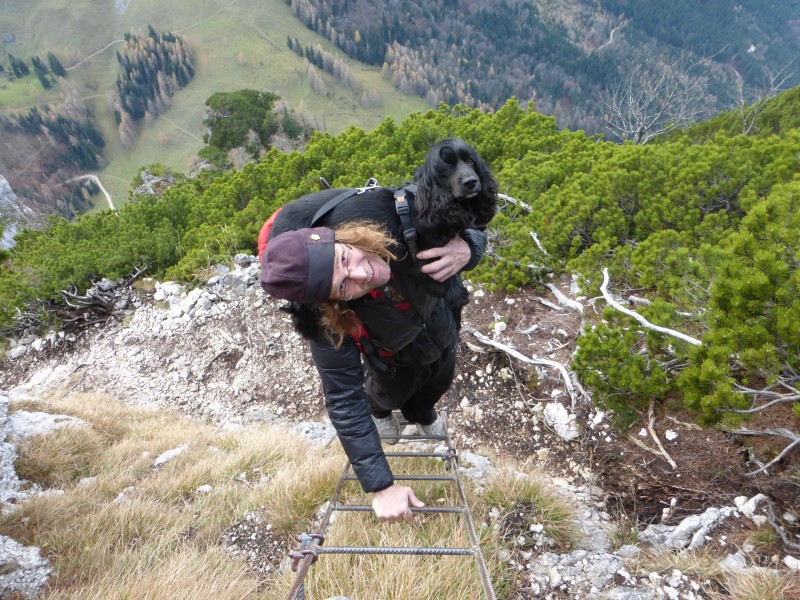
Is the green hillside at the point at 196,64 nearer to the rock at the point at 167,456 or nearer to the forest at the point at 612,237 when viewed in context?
the forest at the point at 612,237

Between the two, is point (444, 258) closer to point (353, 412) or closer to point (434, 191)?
point (434, 191)

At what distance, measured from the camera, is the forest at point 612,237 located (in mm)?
2230

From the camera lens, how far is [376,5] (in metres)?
118

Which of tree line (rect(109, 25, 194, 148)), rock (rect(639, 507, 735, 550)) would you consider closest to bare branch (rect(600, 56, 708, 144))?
rock (rect(639, 507, 735, 550))

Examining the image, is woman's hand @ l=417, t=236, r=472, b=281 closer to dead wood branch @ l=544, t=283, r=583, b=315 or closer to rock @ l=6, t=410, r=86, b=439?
dead wood branch @ l=544, t=283, r=583, b=315

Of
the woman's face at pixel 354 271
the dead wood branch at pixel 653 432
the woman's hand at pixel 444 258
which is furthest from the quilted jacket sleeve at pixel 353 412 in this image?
the dead wood branch at pixel 653 432

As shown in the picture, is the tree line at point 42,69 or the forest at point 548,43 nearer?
the tree line at point 42,69

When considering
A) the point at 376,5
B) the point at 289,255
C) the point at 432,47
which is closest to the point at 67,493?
the point at 289,255

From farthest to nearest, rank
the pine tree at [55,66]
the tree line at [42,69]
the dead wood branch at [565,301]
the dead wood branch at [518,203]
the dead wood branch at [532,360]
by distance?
1. the pine tree at [55,66]
2. the tree line at [42,69]
3. the dead wood branch at [518,203]
4. the dead wood branch at [565,301]
5. the dead wood branch at [532,360]

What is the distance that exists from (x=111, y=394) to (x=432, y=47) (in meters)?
124

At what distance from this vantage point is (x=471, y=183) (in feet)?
4.92

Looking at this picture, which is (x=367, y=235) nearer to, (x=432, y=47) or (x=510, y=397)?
(x=510, y=397)

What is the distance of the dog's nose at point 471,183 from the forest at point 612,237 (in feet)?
5.36

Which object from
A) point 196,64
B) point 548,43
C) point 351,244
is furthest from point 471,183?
point 548,43
